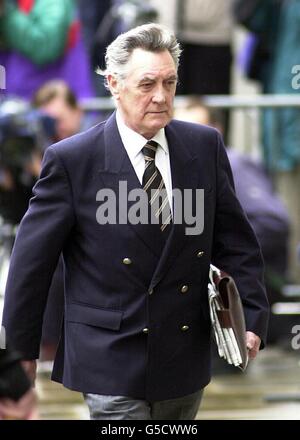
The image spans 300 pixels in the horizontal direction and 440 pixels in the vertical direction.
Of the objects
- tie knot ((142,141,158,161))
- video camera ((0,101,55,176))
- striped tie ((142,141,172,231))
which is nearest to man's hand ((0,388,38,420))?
striped tie ((142,141,172,231))

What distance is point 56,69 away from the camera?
9.39 meters

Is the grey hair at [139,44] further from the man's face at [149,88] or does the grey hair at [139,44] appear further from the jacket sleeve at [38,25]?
the jacket sleeve at [38,25]

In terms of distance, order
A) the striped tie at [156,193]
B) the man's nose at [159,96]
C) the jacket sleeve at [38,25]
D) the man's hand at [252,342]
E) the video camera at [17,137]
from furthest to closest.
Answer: the jacket sleeve at [38,25] < the video camera at [17,137] < the man's hand at [252,342] < the striped tie at [156,193] < the man's nose at [159,96]

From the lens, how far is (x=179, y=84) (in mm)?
9305

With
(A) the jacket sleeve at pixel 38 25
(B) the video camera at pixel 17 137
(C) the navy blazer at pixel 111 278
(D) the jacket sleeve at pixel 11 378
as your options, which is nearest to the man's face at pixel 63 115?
(B) the video camera at pixel 17 137

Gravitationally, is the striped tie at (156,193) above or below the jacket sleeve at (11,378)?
above

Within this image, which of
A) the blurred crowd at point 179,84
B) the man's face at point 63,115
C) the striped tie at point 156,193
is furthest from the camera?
the man's face at point 63,115

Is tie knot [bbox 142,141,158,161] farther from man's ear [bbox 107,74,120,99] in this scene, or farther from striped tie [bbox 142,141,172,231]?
man's ear [bbox 107,74,120,99]

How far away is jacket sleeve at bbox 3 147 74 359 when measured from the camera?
16.8 feet

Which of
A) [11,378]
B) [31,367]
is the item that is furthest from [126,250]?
[11,378]

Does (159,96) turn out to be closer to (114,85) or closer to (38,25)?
(114,85)

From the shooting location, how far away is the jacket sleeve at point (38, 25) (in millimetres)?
9094

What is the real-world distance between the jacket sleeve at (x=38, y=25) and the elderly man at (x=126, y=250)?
394cm

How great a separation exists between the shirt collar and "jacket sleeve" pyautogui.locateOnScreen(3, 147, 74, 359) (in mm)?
263
